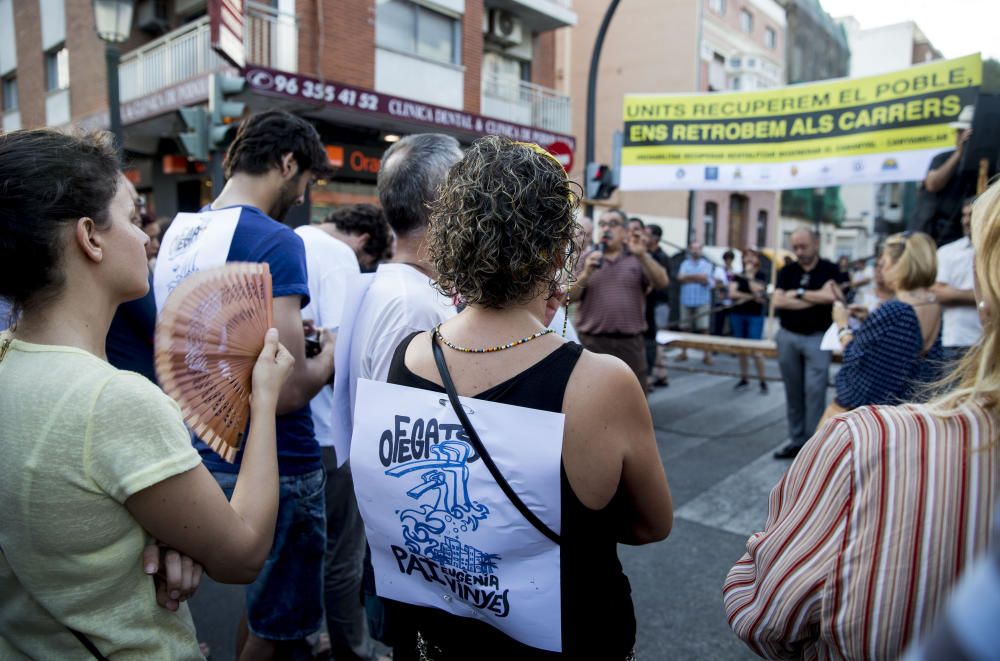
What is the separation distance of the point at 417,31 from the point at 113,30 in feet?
25.2

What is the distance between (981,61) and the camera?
5.64 meters

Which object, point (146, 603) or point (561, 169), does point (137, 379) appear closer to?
point (146, 603)

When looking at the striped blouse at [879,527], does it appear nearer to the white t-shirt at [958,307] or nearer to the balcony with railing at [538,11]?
the white t-shirt at [958,307]

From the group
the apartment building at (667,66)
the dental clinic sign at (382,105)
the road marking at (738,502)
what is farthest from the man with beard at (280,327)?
the apartment building at (667,66)

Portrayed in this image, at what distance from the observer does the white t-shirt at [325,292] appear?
2.62 meters

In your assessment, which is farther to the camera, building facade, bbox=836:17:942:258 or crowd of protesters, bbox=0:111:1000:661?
building facade, bbox=836:17:942:258

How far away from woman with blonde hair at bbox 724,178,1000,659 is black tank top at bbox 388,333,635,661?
33 cm

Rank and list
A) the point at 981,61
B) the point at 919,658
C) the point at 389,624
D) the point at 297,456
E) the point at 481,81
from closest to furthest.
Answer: the point at 919,658 < the point at 389,624 < the point at 297,456 < the point at 981,61 < the point at 481,81

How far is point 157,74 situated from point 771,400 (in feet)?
38.5

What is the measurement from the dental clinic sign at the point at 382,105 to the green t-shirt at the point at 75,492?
7.91m

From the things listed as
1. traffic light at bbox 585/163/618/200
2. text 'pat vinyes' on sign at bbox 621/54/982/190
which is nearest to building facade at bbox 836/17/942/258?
traffic light at bbox 585/163/618/200

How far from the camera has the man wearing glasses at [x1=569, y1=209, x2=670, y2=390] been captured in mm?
6094

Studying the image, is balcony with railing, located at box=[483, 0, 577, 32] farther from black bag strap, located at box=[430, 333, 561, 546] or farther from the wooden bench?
black bag strap, located at box=[430, 333, 561, 546]

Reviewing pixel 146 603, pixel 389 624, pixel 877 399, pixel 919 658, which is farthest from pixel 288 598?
pixel 877 399
